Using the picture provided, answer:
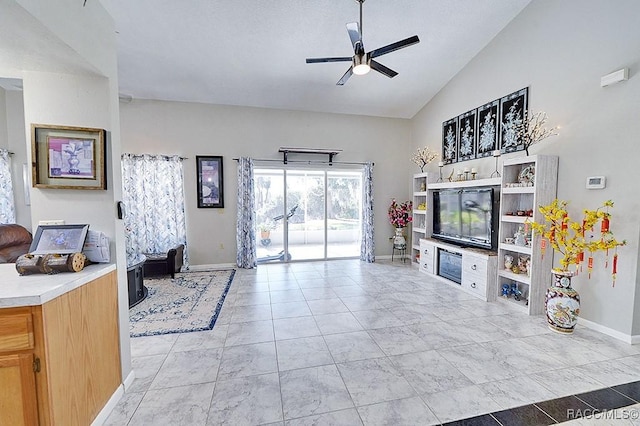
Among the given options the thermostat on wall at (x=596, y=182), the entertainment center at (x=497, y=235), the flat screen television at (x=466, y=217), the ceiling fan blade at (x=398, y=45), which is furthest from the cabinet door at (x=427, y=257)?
the ceiling fan blade at (x=398, y=45)

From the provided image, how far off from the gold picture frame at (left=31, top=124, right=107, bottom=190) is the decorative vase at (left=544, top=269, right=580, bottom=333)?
4.37 meters

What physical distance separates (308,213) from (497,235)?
3571 millimetres

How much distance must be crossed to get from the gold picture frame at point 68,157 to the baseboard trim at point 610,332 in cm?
485

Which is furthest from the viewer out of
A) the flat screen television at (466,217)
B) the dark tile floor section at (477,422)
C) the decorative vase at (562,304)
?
the flat screen television at (466,217)

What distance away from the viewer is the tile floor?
1847 mm

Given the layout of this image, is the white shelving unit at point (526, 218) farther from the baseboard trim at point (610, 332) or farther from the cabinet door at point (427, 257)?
the cabinet door at point (427, 257)

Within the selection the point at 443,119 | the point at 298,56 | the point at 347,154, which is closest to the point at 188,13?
the point at 298,56

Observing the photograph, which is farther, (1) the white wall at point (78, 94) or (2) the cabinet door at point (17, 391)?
(1) the white wall at point (78, 94)

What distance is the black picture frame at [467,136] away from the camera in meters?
4.58

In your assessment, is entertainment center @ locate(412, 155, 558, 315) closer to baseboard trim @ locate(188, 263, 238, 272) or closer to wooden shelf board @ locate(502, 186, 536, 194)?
wooden shelf board @ locate(502, 186, 536, 194)

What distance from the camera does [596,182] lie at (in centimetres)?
288

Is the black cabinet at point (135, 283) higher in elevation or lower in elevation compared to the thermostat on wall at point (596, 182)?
lower

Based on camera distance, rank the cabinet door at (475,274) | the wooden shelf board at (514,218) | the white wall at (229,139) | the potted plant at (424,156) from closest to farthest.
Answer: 1. the wooden shelf board at (514,218)
2. the cabinet door at (475,274)
3. the white wall at (229,139)
4. the potted plant at (424,156)

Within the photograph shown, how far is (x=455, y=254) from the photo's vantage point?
4480 millimetres
